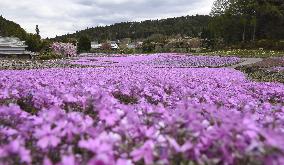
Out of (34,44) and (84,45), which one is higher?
(34,44)

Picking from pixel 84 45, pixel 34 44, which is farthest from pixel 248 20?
pixel 34 44

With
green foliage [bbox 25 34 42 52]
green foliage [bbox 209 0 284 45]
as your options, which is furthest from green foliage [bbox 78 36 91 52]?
green foliage [bbox 209 0 284 45]

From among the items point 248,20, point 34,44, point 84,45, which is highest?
point 248,20

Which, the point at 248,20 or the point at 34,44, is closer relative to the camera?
the point at 34,44

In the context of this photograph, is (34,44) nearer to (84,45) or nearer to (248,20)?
(84,45)

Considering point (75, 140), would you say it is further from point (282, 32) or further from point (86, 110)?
point (282, 32)

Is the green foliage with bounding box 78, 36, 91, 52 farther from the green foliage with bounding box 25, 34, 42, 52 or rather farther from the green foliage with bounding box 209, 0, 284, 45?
the green foliage with bounding box 209, 0, 284, 45

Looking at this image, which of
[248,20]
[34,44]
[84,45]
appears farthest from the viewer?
[84,45]

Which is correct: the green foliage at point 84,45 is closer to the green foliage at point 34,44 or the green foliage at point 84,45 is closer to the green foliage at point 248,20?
the green foliage at point 34,44

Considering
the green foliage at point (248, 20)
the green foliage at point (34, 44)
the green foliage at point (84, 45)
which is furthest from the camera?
the green foliage at point (84, 45)

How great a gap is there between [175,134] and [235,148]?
0.54 meters

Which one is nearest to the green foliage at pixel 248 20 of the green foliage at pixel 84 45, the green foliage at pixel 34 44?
the green foliage at pixel 84 45

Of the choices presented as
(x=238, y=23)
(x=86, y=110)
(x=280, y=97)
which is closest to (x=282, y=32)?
(x=238, y=23)

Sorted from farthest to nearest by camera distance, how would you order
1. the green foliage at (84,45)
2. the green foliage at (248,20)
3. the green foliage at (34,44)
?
the green foliage at (84,45)
the green foliage at (248,20)
the green foliage at (34,44)
